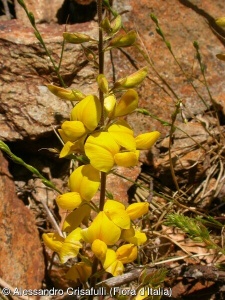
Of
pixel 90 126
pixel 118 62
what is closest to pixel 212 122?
pixel 118 62

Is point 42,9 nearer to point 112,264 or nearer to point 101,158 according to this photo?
point 101,158

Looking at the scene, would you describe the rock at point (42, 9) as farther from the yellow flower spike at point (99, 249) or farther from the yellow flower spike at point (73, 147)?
the yellow flower spike at point (99, 249)

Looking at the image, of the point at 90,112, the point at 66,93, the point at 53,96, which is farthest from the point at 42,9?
the point at 90,112

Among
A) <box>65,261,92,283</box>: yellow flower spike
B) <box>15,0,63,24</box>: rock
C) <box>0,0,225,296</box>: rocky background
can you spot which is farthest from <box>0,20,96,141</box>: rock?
<box>65,261,92,283</box>: yellow flower spike

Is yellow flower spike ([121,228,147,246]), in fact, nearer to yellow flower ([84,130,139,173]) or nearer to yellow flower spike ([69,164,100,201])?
yellow flower spike ([69,164,100,201])

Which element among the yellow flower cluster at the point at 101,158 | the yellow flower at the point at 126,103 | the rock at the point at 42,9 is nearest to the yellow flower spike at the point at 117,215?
the yellow flower cluster at the point at 101,158

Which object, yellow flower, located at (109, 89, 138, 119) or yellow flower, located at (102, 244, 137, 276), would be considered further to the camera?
yellow flower, located at (102, 244, 137, 276)
